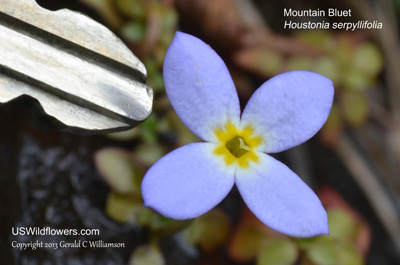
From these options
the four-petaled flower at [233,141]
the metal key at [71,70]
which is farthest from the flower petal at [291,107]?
the metal key at [71,70]

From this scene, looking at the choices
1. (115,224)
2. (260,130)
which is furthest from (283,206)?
(115,224)

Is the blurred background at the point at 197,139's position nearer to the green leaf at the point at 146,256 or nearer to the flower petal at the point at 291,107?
the green leaf at the point at 146,256

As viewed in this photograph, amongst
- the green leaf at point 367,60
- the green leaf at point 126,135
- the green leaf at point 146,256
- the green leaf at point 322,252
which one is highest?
the green leaf at point 367,60

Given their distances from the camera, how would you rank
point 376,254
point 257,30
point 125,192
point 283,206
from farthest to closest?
point 257,30
point 376,254
point 125,192
point 283,206

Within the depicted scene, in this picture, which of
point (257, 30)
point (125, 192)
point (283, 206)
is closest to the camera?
point (283, 206)

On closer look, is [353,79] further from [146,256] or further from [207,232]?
[146,256]

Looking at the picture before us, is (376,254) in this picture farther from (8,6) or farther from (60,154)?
(8,6)

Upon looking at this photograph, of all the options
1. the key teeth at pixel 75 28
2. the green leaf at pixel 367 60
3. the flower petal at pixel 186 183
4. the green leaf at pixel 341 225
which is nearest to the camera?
the flower petal at pixel 186 183

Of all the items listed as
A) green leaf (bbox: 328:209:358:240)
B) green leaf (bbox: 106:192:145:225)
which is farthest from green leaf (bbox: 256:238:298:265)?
green leaf (bbox: 106:192:145:225)
